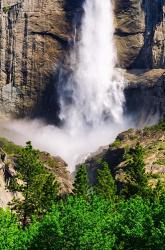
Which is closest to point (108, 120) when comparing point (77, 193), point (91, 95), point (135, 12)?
point (91, 95)

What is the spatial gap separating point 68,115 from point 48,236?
110m

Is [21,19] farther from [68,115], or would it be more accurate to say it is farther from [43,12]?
[68,115]

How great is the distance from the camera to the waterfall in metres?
153

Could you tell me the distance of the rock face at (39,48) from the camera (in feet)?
502

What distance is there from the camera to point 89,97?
156 m

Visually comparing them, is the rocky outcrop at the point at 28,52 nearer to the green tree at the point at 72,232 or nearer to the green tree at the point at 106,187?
the green tree at the point at 106,187

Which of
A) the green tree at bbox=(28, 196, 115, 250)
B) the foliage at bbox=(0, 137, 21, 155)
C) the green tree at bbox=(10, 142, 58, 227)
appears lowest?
the green tree at bbox=(28, 196, 115, 250)

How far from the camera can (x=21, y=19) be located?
155 m

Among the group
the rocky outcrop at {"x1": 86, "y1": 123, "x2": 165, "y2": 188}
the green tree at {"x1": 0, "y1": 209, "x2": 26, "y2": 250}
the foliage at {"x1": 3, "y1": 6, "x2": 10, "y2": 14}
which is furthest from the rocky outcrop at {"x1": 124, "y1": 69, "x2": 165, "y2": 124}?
the green tree at {"x1": 0, "y1": 209, "x2": 26, "y2": 250}

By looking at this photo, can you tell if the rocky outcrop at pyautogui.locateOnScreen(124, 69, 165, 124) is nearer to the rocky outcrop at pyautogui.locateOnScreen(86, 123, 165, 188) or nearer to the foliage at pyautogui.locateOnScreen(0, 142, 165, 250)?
the rocky outcrop at pyautogui.locateOnScreen(86, 123, 165, 188)

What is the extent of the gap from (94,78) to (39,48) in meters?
17.6

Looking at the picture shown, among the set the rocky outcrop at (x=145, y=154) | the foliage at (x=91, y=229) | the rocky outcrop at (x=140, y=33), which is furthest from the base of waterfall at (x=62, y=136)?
the foliage at (x=91, y=229)

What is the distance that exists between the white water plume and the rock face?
3.74 metres

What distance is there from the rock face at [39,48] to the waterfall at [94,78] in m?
3.95
